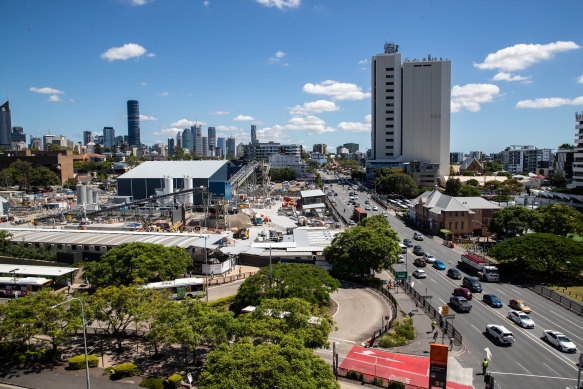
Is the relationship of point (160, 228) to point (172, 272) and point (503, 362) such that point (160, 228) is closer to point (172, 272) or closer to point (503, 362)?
point (172, 272)

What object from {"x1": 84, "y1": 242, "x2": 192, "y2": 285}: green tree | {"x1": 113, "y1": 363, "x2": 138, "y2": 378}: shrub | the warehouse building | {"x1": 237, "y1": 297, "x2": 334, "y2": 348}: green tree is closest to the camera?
{"x1": 237, "y1": 297, "x2": 334, "y2": 348}: green tree

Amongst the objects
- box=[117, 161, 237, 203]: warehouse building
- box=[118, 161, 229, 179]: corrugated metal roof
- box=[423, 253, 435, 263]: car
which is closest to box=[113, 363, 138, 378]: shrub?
box=[423, 253, 435, 263]: car

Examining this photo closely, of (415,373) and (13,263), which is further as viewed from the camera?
(13,263)

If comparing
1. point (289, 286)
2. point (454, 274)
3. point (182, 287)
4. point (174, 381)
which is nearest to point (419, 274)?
point (454, 274)

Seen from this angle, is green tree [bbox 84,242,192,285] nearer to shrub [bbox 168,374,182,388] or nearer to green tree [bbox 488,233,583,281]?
shrub [bbox 168,374,182,388]

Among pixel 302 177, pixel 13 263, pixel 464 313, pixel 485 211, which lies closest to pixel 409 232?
pixel 485 211

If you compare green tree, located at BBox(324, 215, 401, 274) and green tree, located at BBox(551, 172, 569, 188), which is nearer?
green tree, located at BBox(324, 215, 401, 274)

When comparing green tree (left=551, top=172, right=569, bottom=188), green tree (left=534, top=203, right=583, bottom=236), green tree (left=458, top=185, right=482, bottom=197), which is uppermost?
green tree (left=551, top=172, right=569, bottom=188)
